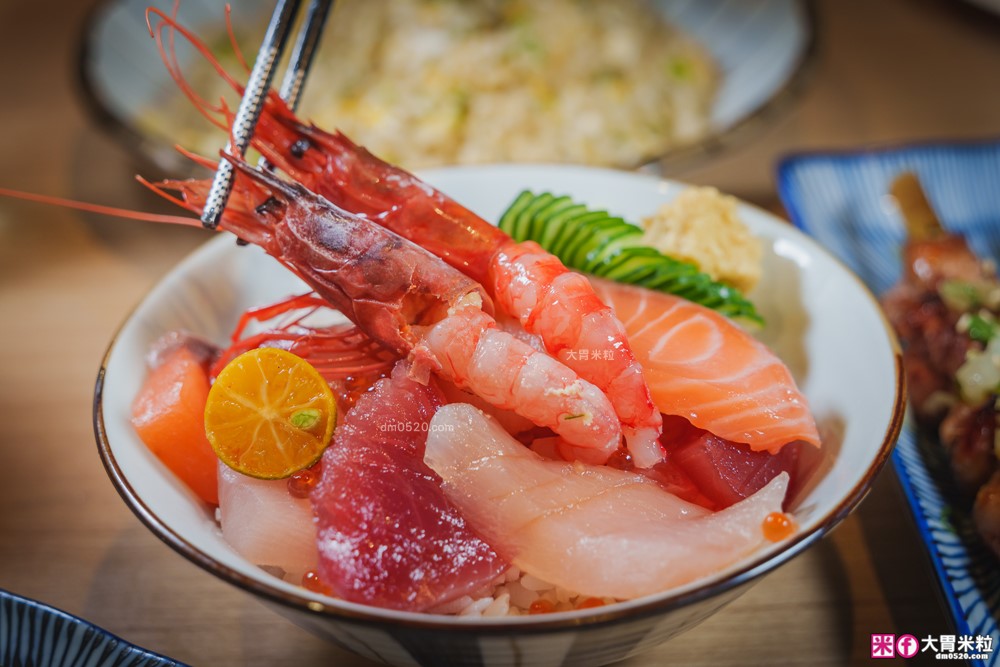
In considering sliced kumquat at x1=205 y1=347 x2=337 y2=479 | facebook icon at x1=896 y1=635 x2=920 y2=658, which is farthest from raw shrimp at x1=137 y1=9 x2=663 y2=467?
facebook icon at x1=896 y1=635 x2=920 y2=658

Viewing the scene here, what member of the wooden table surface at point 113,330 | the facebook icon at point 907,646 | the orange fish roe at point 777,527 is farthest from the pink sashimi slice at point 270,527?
the facebook icon at point 907,646

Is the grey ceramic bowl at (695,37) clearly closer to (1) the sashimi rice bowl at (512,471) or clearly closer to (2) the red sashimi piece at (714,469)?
(1) the sashimi rice bowl at (512,471)

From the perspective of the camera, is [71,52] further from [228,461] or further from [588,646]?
[588,646]

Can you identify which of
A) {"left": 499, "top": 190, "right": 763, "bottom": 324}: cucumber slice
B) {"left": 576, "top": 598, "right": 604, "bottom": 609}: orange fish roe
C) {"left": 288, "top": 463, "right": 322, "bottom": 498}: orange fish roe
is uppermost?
{"left": 499, "top": 190, "right": 763, "bottom": 324}: cucumber slice

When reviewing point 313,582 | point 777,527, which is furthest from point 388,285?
point 777,527

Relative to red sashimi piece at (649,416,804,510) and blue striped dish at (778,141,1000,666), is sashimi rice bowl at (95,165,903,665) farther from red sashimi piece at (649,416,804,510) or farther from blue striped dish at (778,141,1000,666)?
blue striped dish at (778,141,1000,666)

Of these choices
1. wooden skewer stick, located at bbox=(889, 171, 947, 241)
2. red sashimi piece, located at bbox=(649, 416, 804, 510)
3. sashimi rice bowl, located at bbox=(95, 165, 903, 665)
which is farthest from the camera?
wooden skewer stick, located at bbox=(889, 171, 947, 241)
